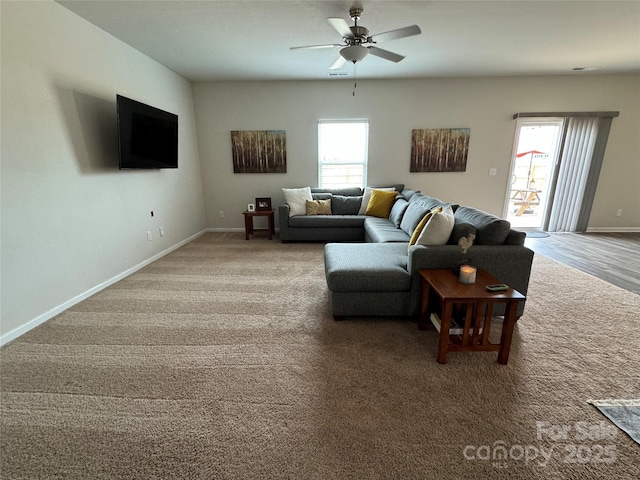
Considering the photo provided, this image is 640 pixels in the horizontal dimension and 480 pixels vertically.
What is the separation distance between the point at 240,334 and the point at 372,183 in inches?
149

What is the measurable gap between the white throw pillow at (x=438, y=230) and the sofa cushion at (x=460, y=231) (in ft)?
0.12

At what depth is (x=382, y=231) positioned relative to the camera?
347 centimetres

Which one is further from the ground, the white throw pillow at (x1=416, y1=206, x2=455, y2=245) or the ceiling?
the ceiling

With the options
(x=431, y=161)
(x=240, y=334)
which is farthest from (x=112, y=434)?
(x=431, y=161)

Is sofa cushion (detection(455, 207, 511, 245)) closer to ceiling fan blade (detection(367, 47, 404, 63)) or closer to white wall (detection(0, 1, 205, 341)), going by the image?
ceiling fan blade (detection(367, 47, 404, 63))

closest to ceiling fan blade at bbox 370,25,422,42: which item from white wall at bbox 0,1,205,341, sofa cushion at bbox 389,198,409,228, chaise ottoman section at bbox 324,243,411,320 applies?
chaise ottoman section at bbox 324,243,411,320

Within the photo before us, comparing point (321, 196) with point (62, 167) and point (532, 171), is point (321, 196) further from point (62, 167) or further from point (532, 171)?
point (532, 171)

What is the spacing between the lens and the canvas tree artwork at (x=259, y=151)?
4.89m

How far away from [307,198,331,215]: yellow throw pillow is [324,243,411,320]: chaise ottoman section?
2.30 meters

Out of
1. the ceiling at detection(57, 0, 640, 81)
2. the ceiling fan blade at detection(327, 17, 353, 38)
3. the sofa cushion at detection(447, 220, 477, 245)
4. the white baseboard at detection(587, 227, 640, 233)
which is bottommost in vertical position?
the white baseboard at detection(587, 227, 640, 233)


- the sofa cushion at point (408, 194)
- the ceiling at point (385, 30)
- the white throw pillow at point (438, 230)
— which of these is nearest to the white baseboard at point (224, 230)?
the ceiling at point (385, 30)

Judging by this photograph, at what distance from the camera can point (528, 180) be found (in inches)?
204

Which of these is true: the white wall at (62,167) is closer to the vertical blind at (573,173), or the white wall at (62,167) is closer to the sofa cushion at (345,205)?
the sofa cushion at (345,205)

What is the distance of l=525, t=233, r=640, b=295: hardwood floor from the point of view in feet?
10.3
